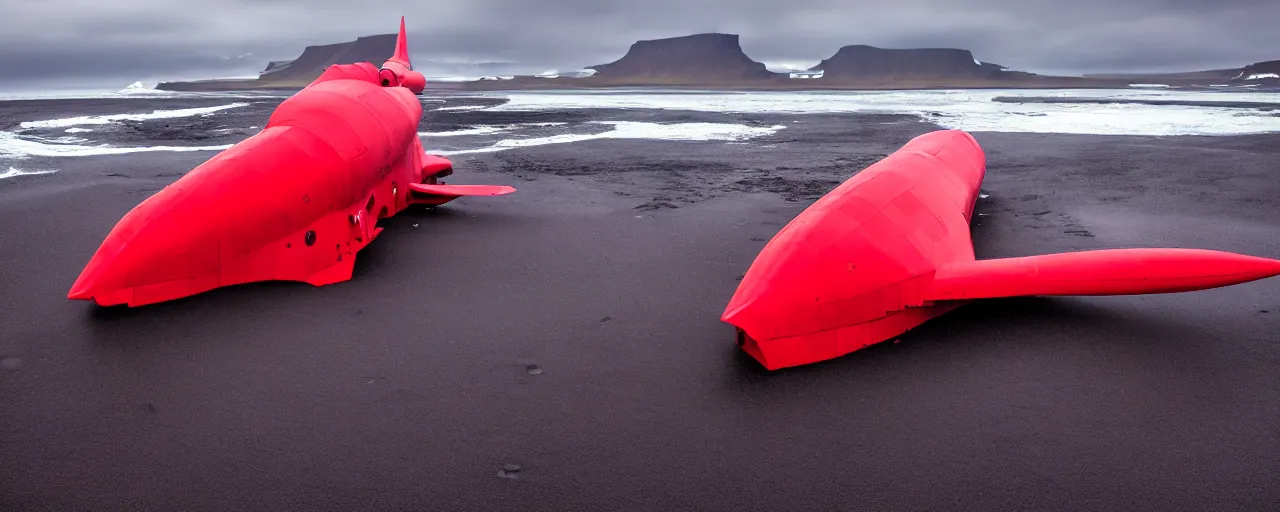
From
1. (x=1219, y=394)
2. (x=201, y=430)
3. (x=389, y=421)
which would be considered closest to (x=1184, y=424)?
(x=1219, y=394)

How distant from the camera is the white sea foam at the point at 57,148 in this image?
15.6 metres

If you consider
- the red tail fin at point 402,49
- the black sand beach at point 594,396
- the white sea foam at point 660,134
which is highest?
the red tail fin at point 402,49

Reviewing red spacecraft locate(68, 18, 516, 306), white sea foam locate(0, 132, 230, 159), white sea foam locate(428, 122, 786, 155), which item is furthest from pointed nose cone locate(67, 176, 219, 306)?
white sea foam locate(0, 132, 230, 159)

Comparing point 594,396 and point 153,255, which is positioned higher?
point 153,255

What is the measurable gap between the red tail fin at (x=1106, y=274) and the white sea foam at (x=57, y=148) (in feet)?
57.3

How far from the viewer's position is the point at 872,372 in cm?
463

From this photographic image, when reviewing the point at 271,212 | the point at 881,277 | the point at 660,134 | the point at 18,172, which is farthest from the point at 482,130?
the point at 881,277

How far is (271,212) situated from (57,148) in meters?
14.8

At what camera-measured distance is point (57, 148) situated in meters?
16.6

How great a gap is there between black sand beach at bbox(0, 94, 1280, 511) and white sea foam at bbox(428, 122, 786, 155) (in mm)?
11348

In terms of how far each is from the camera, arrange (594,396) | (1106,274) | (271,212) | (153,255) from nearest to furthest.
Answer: (594,396)
(1106,274)
(153,255)
(271,212)

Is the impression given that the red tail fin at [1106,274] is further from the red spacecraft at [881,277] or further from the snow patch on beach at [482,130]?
the snow patch on beach at [482,130]

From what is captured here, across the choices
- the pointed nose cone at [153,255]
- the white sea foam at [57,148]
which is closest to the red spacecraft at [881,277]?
the pointed nose cone at [153,255]

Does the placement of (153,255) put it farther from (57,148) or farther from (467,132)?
(467,132)
